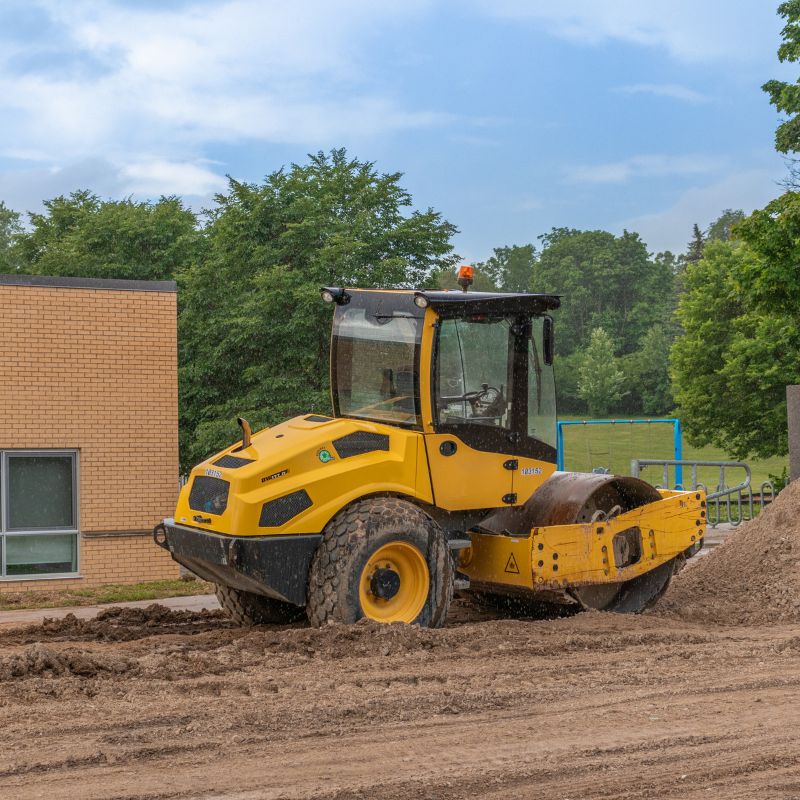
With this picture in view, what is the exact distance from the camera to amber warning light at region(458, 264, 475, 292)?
955 cm

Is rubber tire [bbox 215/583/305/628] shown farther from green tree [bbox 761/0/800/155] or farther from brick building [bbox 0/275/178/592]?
green tree [bbox 761/0/800/155]

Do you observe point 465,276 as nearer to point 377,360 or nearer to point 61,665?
point 377,360

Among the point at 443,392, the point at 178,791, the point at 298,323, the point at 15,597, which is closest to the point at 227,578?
the point at 443,392

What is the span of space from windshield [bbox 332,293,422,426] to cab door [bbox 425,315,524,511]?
0.81 feet

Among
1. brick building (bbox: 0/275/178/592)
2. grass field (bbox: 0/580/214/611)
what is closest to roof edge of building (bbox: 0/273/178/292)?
brick building (bbox: 0/275/178/592)

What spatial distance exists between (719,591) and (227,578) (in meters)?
5.17

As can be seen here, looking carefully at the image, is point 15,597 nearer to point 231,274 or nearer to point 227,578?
point 227,578

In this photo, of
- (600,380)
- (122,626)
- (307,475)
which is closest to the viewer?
(307,475)

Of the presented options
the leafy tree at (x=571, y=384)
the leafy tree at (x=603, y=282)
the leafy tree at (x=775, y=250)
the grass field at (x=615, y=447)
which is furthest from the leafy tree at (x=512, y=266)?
the leafy tree at (x=775, y=250)

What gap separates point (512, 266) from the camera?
386 feet

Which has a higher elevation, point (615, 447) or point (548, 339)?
point (548, 339)

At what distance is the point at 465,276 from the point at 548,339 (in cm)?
90

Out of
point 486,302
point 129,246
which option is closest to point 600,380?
point 129,246

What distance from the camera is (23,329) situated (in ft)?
49.7
